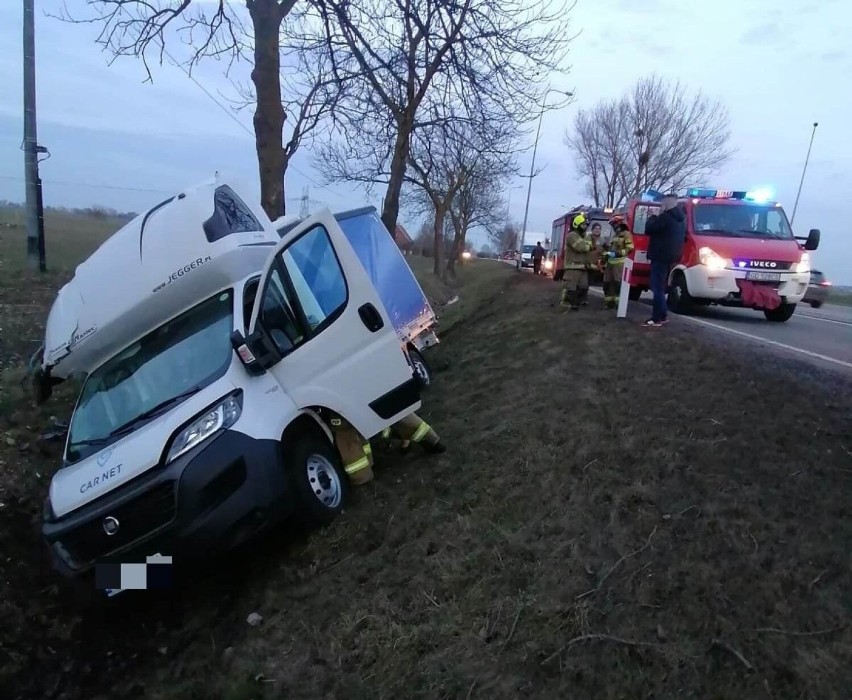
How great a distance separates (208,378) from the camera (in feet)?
14.6

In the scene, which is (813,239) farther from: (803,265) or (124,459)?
(124,459)

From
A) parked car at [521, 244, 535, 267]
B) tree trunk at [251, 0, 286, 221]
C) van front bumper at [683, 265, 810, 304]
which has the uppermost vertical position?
tree trunk at [251, 0, 286, 221]

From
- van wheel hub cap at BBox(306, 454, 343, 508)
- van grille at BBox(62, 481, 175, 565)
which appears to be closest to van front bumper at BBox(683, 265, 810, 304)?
van wheel hub cap at BBox(306, 454, 343, 508)

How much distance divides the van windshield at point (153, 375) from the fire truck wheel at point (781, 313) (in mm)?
9471

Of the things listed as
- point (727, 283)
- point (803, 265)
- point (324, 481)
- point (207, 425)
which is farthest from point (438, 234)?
point (207, 425)

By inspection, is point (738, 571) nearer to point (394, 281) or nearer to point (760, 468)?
point (760, 468)

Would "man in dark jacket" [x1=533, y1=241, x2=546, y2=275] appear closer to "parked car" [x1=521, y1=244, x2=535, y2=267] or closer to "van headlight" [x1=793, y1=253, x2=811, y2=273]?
"parked car" [x1=521, y1=244, x2=535, y2=267]

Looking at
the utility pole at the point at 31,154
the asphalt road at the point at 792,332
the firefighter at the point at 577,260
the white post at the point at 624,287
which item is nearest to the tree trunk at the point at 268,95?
the utility pole at the point at 31,154

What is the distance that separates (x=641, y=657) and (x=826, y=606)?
2.99 ft

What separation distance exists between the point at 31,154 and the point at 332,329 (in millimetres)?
10301

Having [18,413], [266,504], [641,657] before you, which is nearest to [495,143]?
[18,413]

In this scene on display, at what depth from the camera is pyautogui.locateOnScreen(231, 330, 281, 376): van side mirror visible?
4449 mm

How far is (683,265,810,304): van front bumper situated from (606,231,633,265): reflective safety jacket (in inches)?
50.9

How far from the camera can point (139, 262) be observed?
509 centimetres
